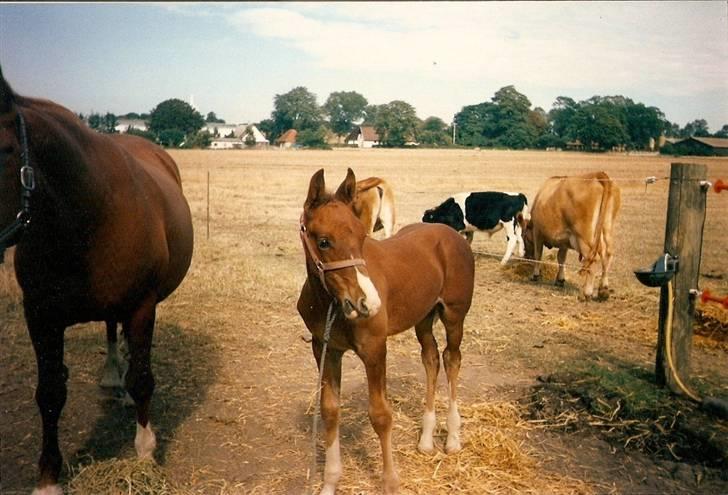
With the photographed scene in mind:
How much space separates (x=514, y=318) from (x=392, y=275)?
468 centimetres

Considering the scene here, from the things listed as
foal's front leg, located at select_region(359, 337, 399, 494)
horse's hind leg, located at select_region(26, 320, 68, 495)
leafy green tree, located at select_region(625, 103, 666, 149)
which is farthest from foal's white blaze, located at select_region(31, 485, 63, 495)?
leafy green tree, located at select_region(625, 103, 666, 149)

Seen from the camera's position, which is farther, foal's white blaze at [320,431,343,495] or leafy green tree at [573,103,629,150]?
leafy green tree at [573,103,629,150]

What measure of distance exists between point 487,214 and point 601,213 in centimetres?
337

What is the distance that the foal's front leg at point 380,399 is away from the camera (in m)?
3.20

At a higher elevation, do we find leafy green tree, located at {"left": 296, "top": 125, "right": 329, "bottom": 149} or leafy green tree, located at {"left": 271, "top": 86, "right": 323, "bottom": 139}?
leafy green tree, located at {"left": 271, "top": 86, "right": 323, "bottom": 139}

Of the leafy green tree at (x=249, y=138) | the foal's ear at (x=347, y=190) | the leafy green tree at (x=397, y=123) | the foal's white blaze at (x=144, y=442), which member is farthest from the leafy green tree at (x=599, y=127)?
the leafy green tree at (x=249, y=138)

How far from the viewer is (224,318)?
23.8 ft

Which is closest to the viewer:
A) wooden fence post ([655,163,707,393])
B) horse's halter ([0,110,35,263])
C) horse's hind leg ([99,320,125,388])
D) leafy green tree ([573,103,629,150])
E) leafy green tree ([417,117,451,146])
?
horse's halter ([0,110,35,263])

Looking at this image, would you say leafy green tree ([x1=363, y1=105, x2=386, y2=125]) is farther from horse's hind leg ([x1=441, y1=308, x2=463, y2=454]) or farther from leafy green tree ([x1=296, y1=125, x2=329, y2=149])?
horse's hind leg ([x1=441, y1=308, x2=463, y2=454])

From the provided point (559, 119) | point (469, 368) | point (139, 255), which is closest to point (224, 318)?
point (469, 368)

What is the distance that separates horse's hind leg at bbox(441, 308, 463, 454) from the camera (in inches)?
161

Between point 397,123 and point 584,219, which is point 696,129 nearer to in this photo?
A: point 584,219

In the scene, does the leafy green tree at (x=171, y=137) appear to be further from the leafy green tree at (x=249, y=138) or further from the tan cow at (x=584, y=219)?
the leafy green tree at (x=249, y=138)

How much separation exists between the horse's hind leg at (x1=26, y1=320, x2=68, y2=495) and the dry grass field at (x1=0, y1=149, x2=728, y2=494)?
156mm
